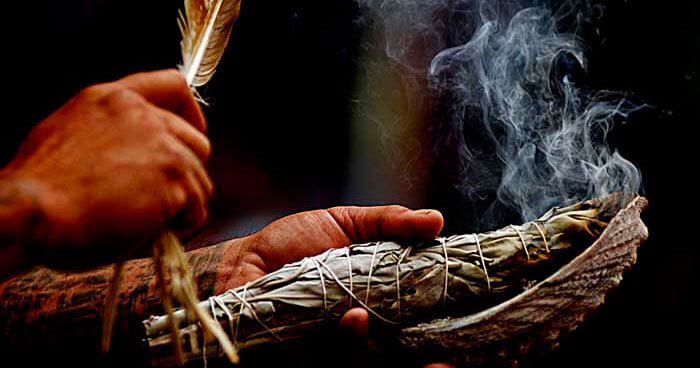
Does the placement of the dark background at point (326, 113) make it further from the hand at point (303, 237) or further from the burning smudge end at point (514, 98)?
the hand at point (303, 237)

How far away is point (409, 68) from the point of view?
2.54m

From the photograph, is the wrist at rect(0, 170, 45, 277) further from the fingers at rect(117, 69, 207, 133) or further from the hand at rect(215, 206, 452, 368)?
the hand at rect(215, 206, 452, 368)

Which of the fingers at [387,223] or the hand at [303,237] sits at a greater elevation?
the fingers at [387,223]

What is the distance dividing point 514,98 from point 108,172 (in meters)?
1.92

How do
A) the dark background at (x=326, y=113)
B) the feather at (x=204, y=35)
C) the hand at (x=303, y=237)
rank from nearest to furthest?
1. the feather at (x=204, y=35)
2. the hand at (x=303, y=237)
3. the dark background at (x=326, y=113)

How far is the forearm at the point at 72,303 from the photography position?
1.86m

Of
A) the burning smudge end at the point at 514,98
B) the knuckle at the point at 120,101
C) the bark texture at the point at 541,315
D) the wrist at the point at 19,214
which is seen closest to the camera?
the wrist at the point at 19,214

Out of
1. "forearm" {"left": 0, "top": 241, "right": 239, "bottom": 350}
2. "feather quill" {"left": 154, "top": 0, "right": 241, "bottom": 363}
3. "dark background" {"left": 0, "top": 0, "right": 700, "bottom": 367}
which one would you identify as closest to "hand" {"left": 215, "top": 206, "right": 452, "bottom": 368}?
"forearm" {"left": 0, "top": 241, "right": 239, "bottom": 350}

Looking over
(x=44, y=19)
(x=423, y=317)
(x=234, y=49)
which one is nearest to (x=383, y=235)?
(x=423, y=317)

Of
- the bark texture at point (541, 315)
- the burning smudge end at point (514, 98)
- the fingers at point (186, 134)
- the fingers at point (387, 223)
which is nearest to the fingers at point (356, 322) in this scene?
the bark texture at point (541, 315)

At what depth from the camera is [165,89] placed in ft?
3.79

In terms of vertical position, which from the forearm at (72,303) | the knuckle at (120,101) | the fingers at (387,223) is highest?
the knuckle at (120,101)

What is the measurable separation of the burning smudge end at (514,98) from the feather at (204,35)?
1.10 m

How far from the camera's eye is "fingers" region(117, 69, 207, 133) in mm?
1124
